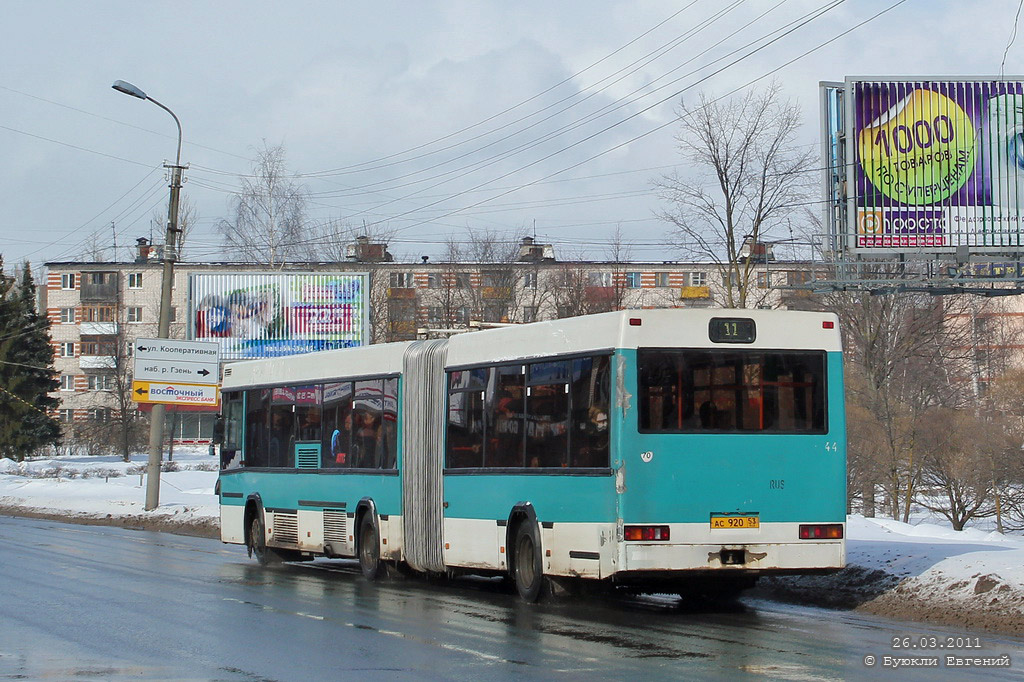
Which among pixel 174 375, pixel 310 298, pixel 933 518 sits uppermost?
pixel 310 298

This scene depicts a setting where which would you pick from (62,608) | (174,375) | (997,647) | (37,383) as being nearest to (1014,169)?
(997,647)

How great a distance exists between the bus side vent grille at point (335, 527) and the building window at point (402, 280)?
2503 inches

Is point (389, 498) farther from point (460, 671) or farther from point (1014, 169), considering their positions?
point (1014, 169)

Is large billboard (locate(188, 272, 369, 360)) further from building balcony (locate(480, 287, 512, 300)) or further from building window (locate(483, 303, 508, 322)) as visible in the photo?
building balcony (locate(480, 287, 512, 300))

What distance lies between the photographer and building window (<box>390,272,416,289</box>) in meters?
85.0

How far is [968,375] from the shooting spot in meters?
52.2

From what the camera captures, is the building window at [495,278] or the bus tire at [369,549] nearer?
the bus tire at [369,549]

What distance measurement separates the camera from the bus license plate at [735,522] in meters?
13.1

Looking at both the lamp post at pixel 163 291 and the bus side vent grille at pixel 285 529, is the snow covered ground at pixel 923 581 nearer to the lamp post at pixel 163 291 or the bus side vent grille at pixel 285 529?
the bus side vent grille at pixel 285 529

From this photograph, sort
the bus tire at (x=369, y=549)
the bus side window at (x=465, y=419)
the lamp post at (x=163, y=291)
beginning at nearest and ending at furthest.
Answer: the bus side window at (x=465, y=419) < the bus tire at (x=369, y=549) < the lamp post at (x=163, y=291)

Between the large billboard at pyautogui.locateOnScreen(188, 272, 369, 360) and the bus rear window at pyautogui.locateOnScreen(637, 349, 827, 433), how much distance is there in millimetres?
37219

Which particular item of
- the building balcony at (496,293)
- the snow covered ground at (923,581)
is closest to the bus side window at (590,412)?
the snow covered ground at (923,581)

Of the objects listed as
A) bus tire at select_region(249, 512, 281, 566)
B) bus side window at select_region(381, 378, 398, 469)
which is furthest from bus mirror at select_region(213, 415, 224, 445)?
bus side window at select_region(381, 378, 398, 469)

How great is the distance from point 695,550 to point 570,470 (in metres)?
1.53
